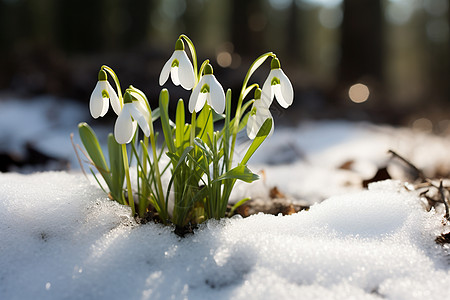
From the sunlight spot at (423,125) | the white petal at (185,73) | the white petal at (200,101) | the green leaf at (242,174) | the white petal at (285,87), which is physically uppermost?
the white petal at (185,73)

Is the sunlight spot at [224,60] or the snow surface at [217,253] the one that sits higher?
the sunlight spot at [224,60]

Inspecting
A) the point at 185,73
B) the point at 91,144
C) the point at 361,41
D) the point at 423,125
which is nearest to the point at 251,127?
the point at 185,73

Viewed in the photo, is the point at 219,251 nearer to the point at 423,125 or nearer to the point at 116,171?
the point at 116,171

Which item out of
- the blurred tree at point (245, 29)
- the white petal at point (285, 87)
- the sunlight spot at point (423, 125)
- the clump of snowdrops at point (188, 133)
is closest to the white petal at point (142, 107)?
the clump of snowdrops at point (188, 133)

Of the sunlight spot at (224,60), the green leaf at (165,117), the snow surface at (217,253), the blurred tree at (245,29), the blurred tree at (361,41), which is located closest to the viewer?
the snow surface at (217,253)

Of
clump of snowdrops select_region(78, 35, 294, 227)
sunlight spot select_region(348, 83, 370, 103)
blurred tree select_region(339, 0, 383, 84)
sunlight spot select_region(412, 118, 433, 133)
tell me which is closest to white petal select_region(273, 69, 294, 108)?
clump of snowdrops select_region(78, 35, 294, 227)

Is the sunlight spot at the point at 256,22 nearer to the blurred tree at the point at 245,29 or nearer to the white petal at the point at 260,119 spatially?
the blurred tree at the point at 245,29

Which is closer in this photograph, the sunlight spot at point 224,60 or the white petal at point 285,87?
the white petal at point 285,87

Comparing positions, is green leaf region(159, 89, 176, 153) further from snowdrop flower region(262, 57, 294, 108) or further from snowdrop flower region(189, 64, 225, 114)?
snowdrop flower region(262, 57, 294, 108)
